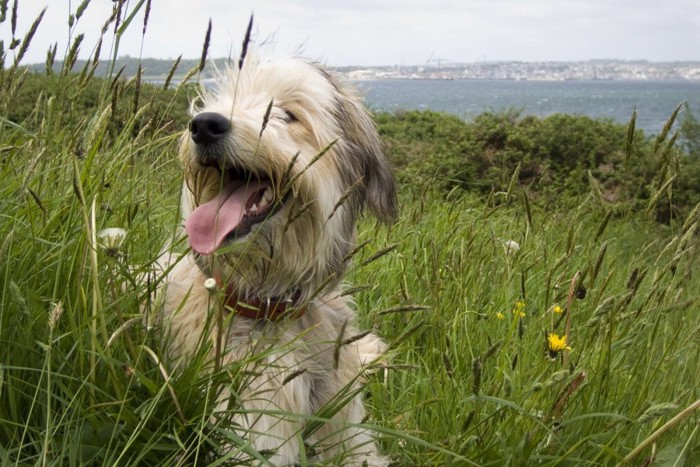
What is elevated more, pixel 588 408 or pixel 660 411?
pixel 660 411

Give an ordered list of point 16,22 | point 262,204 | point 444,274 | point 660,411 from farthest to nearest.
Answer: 1. point 444,274
2. point 262,204
3. point 16,22
4. point 660,411

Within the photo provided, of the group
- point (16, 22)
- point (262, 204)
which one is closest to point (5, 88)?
point (16, 22)

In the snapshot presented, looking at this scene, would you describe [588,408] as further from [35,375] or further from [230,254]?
[35,375]

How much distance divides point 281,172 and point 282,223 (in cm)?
22

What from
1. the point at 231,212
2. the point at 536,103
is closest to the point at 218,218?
the point at 231,212

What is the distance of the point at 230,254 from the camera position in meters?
2.64

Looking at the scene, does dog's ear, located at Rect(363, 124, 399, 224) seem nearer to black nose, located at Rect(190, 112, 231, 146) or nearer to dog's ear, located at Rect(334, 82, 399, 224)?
dog's ear, located at Rect(334, 82, 399, 224)

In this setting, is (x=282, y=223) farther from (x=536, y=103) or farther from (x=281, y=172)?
(x=536, y=103)

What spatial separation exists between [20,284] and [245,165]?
858 millimetres

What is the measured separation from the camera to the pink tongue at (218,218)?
2328mm

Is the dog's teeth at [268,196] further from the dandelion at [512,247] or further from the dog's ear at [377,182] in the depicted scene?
the dandelion at [512,247]

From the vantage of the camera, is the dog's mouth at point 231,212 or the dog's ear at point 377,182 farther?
the dog's ear at point 377,182

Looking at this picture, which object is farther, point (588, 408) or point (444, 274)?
point (444, 274)

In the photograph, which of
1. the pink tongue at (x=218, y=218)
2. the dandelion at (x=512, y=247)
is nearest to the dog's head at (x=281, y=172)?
the pink tongue at (x=218, y=218)
